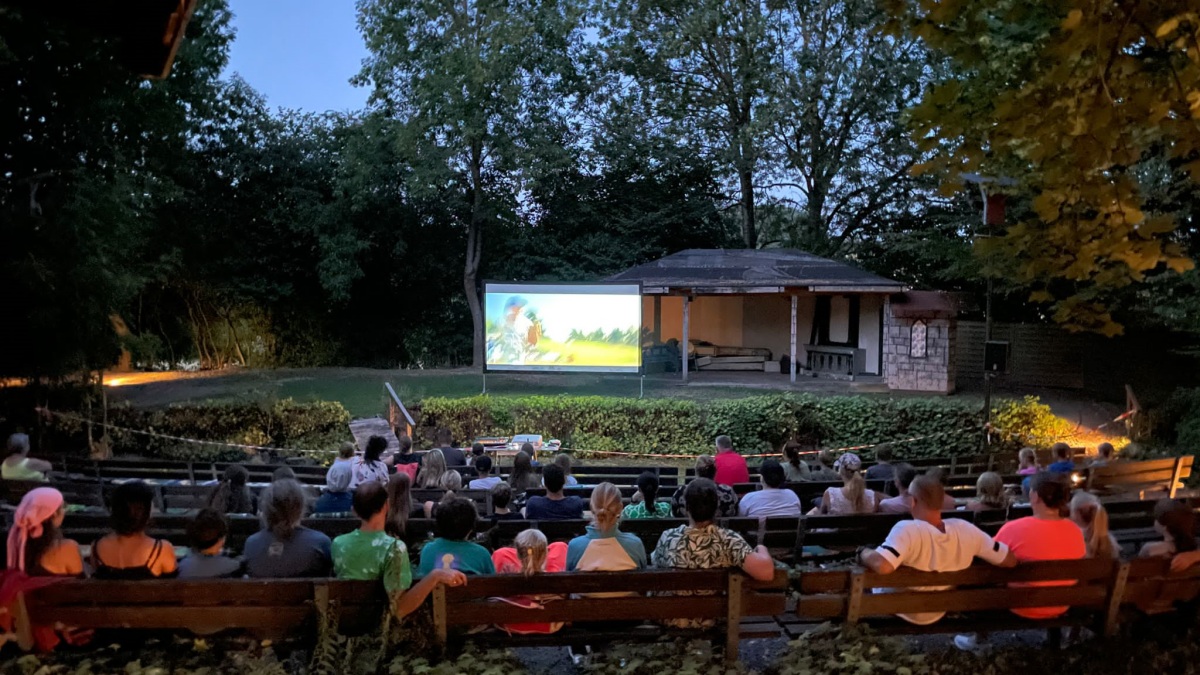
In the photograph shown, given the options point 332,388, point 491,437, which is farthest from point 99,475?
point 332,388

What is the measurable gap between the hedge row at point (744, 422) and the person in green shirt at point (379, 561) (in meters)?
11.9

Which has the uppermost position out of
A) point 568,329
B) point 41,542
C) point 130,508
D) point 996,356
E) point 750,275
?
point 750,275

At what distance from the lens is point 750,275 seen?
21516 mm

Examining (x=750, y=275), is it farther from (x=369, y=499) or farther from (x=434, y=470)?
(x=369, y=499)

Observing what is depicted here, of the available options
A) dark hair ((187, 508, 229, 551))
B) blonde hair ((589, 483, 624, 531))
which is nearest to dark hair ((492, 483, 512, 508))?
blonde hair ((589, 483, 624, 531))

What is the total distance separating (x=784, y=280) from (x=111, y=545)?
18424 mm

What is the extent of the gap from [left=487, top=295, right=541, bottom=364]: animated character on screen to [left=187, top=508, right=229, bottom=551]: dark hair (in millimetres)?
14325

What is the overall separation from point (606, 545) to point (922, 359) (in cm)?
1725

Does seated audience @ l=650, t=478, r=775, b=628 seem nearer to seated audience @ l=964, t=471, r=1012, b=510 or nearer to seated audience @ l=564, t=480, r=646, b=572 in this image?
seated audience @ l=564, t=480, r=646, b=572

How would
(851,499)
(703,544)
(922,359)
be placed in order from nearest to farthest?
(703,544) < (851,499) < (922,359)

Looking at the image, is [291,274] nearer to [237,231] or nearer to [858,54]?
[237,231]

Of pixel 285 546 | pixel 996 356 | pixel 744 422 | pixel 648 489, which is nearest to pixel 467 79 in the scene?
pixel 744 422

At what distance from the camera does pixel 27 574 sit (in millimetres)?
3648

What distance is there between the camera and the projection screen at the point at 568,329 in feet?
60.0
